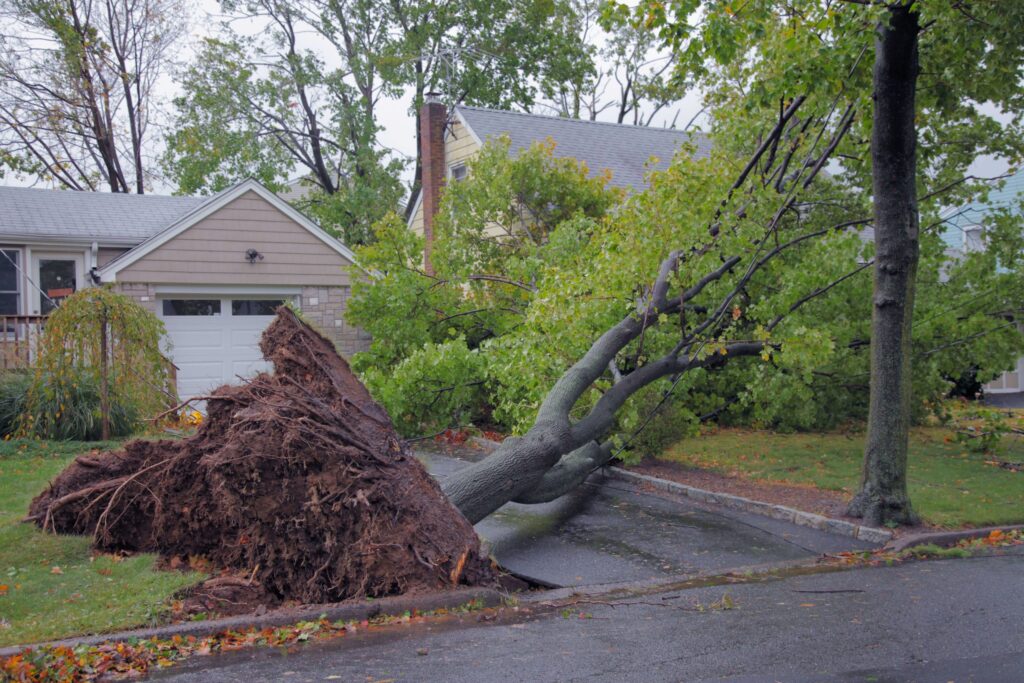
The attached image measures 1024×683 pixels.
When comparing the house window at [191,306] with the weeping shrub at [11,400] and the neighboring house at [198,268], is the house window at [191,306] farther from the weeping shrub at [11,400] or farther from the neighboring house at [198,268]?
the weeping shrub at [11,400]

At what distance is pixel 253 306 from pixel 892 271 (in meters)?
13.6

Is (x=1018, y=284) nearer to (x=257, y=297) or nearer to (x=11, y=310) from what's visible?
(x=257, y=297)

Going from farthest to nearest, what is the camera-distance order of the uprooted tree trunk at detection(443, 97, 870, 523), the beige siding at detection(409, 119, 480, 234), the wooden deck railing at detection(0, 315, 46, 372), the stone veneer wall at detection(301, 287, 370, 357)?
the beige siding at detection(409, 119, 480, 234) < the stone veneer wall at detection(301, 287, 370, 357) < the wooden deck railing at detection(0, 315, 46, 372) < the uprooted tree trunk at detection(443, 97, 870, 523)

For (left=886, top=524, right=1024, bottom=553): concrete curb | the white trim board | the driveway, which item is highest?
the white trim board

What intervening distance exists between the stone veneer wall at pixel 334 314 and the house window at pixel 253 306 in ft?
2.24

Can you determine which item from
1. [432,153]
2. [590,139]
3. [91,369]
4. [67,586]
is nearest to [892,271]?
[67,586]

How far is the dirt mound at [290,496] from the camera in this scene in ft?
23.1

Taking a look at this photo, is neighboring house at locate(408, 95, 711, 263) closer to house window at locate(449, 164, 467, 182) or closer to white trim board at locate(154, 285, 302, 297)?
house window at locate(449, 164, 467, 182)

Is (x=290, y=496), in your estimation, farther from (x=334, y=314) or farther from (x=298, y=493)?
(x=334, y=314)

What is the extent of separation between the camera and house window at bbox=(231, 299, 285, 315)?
62.8 ft

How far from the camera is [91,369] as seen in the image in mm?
13281

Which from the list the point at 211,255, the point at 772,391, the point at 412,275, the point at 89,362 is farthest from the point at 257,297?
the point at 772,391

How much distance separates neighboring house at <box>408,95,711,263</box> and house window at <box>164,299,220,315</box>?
5272 mm

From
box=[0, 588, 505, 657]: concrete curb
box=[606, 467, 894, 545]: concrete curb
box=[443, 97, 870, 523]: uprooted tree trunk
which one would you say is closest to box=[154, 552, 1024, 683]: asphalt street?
box=[0, 588, 505, 657]: concrete curb
